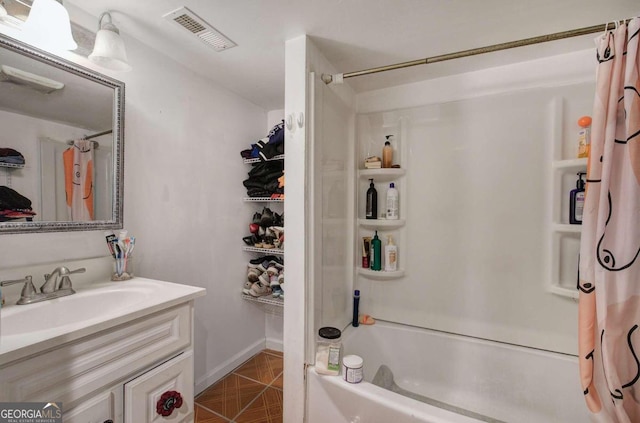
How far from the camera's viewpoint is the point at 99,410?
33.2 inches

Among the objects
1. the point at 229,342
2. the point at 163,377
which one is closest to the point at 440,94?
the point at 163,377

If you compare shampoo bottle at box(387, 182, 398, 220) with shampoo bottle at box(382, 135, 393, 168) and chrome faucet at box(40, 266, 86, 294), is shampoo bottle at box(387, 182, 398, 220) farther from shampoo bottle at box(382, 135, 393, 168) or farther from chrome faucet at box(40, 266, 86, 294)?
chrome faucet at box(40, 266, 86, 294)

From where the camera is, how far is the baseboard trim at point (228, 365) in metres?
1.81

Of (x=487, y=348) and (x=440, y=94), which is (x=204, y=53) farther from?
(x=487, y=348)

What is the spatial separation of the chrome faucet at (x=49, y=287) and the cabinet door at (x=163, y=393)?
475 mm

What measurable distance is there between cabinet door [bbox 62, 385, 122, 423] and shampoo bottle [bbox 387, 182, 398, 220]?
162cm

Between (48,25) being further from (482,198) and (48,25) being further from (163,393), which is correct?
(482,198)

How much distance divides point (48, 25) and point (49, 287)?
3.15 feet

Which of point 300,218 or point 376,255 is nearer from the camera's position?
point 300,218

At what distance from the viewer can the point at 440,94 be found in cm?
179

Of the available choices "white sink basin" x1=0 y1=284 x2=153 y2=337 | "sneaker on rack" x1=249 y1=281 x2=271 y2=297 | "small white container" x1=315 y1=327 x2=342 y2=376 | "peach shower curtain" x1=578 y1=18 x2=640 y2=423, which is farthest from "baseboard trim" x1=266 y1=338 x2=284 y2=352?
"peach shower curtain" x1=578 y1=18 x2=640 y2=423

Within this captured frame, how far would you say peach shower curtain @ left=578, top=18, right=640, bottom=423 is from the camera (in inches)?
36.2

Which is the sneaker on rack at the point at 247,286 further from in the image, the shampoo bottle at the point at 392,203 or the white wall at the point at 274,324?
the shampoo bottle at the point at 392,203

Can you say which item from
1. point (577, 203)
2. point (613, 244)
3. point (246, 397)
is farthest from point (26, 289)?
point (577, 203)
